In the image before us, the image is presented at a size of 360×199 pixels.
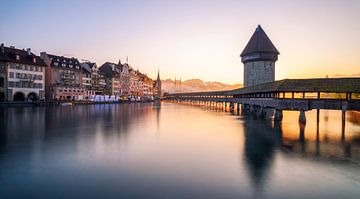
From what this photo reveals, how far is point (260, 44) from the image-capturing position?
7000cm

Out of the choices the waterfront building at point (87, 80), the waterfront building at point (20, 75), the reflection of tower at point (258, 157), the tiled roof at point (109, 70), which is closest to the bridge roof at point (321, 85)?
the reflection of tower at point (258, 157)

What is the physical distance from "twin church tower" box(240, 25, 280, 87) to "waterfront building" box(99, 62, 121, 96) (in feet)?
188

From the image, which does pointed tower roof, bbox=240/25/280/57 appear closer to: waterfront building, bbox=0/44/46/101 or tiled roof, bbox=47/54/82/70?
tiled roof, bbox=47/54/82/70

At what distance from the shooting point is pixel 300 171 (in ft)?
38.2

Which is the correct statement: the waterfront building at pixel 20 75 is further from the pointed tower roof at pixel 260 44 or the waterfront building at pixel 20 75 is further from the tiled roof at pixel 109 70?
the pointed tower roof at pixel 260 44

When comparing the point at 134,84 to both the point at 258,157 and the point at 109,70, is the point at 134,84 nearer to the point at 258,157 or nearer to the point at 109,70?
the point at 109,70

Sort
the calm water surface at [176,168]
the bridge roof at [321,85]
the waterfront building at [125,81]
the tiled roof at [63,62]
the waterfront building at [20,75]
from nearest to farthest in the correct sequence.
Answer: the calm water surface at [176,168] → the bridge roof at [321,85] → the waterfront building at [20,75] → the tiled roof at [63,62] → the waterfront building at [125,81]

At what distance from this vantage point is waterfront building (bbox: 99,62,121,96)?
104 metres

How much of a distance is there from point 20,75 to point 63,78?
51.3 feet

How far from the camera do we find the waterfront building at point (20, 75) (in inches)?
2175

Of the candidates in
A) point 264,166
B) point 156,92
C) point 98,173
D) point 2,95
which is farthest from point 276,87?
point 156,92

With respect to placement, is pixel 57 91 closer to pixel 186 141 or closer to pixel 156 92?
pixel 186 141

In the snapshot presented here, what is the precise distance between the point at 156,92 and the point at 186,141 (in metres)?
179

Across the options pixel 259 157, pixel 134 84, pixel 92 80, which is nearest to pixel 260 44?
pixel 92 80
